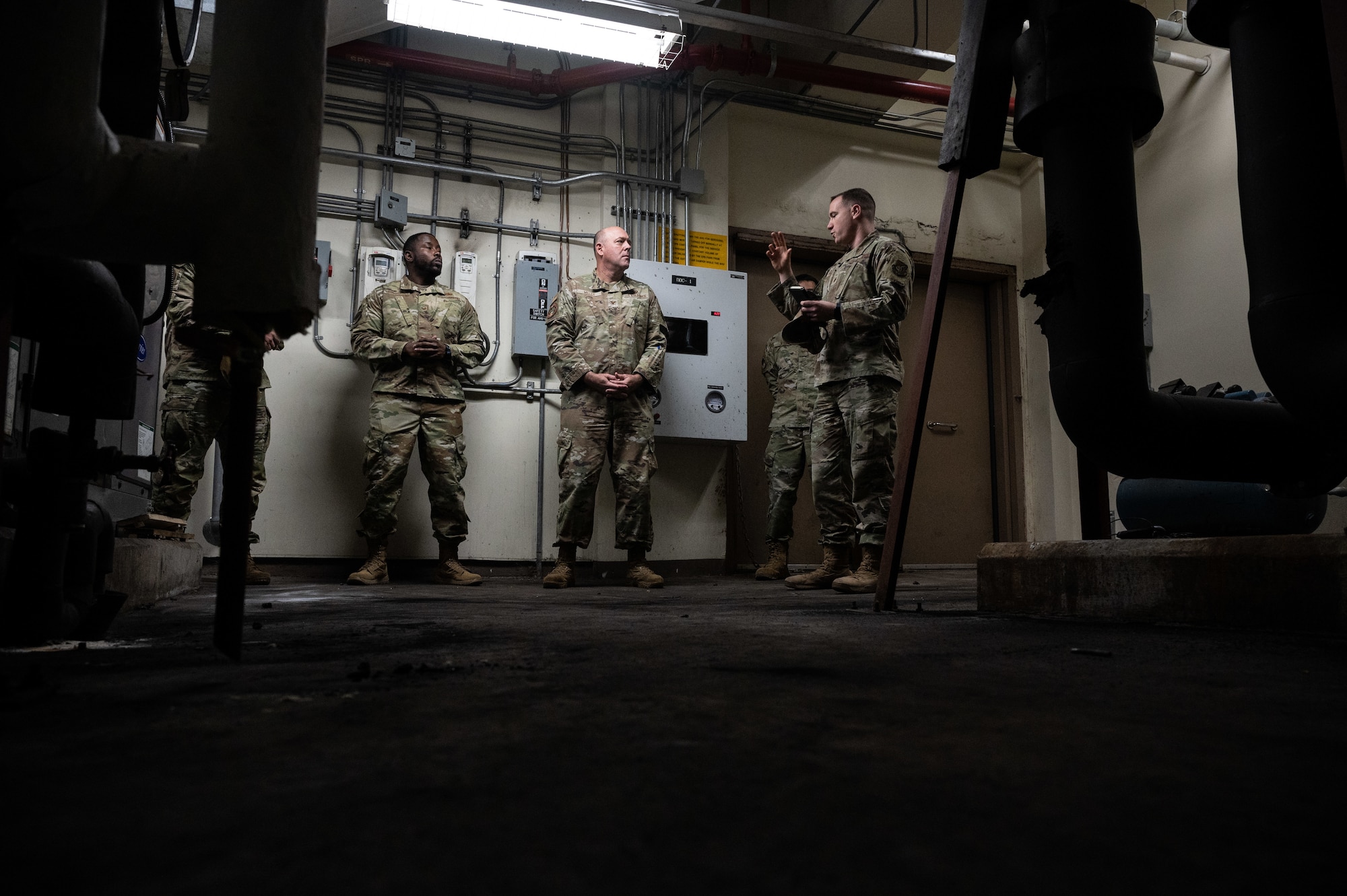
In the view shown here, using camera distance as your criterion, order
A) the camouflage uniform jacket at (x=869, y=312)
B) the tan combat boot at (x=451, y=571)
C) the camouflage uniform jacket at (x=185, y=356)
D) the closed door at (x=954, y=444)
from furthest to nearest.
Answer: the closed door at (x=954, y=444) → the tan combat boot at (x=451, y=571) → the camouflage uniform jacket at (x=185, y=356) → the camouflage uniform jacket at (x=869, y=312)

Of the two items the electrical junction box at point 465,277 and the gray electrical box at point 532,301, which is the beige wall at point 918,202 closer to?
the gray electrical box at point 532,301

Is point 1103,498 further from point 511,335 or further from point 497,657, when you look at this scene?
point 511,335

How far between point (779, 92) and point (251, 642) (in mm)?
4829

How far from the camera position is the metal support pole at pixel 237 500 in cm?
105

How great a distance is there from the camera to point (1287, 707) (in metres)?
0.83

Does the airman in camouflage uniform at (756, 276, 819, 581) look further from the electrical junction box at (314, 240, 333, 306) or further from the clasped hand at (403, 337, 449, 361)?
the electrical junction box at (314, 240, 333, 306)

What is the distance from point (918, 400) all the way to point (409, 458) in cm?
285

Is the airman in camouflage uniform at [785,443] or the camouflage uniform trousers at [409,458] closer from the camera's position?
the camouflage uniform trousers at [409,458]

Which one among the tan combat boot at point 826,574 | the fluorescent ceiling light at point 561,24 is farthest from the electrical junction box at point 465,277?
the tan combat boot at point 826,574

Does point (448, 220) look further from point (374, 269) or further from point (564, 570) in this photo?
point (564, 570)

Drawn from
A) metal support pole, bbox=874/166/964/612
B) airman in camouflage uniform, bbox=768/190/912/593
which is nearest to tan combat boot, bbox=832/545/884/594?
airman in camouflage uniform, bbox=768/190/912/593

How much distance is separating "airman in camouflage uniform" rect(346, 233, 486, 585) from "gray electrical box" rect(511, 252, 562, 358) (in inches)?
14.4

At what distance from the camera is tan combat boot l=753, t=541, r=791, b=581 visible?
175 inches

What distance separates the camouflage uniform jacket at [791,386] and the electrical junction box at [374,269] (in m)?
2.15
